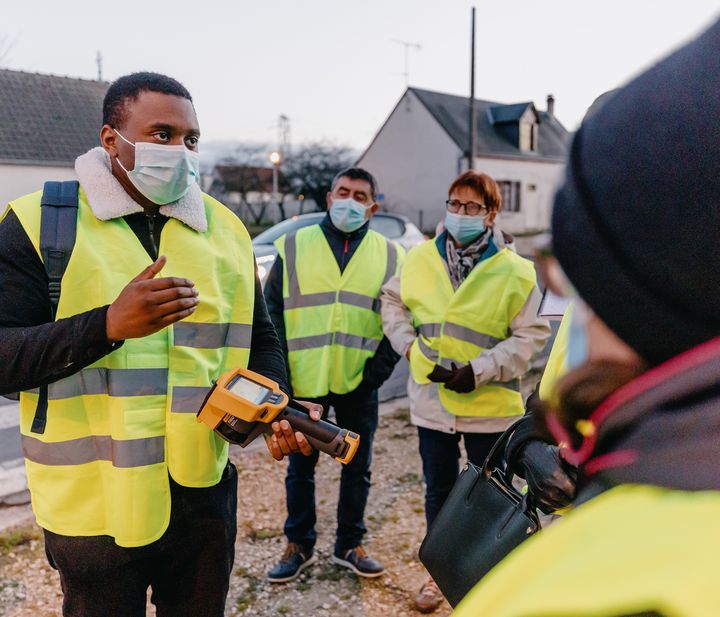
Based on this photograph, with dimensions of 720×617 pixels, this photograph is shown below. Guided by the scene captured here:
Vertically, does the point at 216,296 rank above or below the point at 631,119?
below

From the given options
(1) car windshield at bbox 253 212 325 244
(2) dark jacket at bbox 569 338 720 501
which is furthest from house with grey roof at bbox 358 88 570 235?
(2) dark jacket at bbox 569 338 720 501

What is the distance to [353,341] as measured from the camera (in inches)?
139

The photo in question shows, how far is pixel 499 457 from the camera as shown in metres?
2.17

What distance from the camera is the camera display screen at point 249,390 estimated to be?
193 centimetres

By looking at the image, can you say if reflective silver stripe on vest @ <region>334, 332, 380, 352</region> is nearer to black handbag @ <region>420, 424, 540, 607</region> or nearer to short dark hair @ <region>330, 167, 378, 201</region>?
short dark hair @ <region>330, 167, 378, 201</region>

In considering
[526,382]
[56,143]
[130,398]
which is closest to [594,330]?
[130,398]

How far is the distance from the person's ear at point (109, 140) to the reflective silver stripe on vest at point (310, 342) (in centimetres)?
164

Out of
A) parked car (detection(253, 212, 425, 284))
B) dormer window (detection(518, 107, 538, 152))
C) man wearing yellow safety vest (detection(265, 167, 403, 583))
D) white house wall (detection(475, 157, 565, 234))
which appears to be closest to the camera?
man wearing yellow safety vest (detection(265, 167, 403, 583))

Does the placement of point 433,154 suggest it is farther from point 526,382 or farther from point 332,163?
point 526,382

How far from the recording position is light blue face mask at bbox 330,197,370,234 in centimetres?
365

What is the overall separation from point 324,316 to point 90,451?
180cm

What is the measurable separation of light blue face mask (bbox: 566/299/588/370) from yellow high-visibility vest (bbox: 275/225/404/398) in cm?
272

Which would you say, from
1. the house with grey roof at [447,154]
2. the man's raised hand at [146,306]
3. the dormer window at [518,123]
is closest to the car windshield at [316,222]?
the man's raised hand at [146,306]

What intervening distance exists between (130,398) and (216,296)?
0.40 metres
